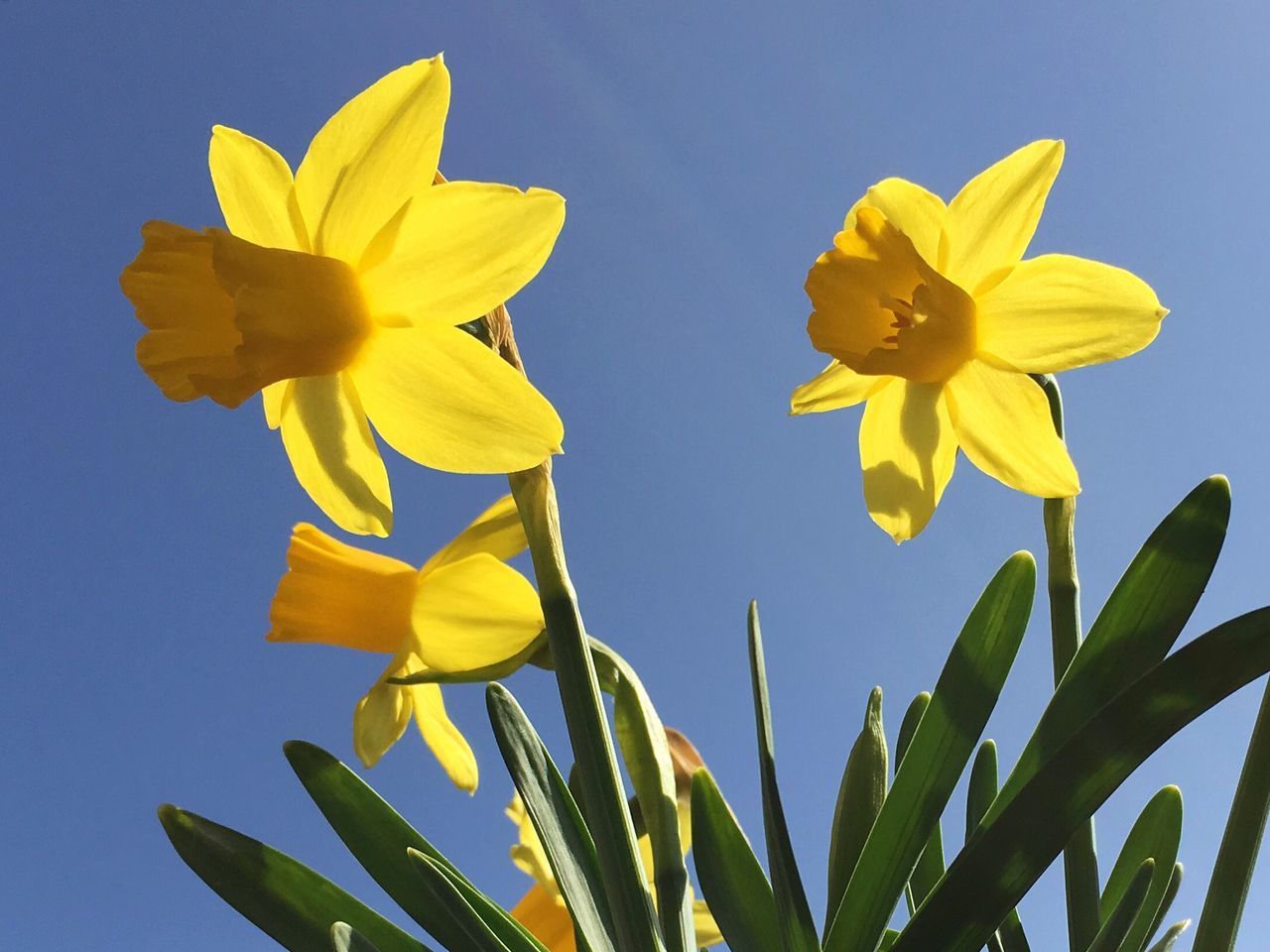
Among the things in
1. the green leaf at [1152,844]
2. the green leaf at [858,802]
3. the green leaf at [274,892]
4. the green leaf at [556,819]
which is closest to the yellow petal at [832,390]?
the green leaf at [858,802]

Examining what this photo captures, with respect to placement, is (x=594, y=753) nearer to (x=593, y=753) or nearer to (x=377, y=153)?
(x=593, y=753)

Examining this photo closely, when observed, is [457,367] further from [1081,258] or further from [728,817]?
[1081,258]

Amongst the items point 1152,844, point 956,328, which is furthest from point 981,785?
point 956,328

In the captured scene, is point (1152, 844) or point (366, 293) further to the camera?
point (1152, 844)

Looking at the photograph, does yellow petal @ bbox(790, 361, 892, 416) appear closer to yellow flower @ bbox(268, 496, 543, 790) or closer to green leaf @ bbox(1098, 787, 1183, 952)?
yellow flower @ bbox(268, 496, 543, 790)

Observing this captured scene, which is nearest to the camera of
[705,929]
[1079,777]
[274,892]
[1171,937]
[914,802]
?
[1079,777]

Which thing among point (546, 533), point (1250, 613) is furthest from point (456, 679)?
point (1250, 613)

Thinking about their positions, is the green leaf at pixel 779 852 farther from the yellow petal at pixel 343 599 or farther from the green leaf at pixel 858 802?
the yellow petal at pixel 343 599
